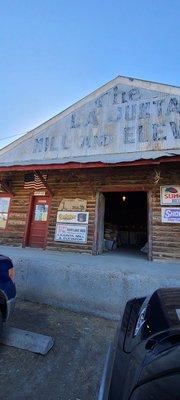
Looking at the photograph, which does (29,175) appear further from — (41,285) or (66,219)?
(41,285)

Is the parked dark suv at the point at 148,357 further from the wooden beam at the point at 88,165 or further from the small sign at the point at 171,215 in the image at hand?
the small sign at the point at 171,215

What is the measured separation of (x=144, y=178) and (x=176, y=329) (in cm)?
820

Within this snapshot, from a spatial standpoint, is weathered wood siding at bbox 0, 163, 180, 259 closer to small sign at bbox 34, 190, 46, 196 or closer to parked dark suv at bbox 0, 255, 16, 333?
small sign at bbox 34, 190, 46, 196

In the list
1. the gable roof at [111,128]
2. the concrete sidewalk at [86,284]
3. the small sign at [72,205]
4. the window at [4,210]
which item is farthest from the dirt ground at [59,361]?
the window at [4,210]

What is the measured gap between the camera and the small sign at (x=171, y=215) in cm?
877

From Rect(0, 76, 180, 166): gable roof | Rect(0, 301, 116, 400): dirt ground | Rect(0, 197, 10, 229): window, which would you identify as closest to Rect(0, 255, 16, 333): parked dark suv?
Rect(0, 301, 116, 400): dirt ground

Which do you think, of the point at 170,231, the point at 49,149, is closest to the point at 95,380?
the point at 170,231

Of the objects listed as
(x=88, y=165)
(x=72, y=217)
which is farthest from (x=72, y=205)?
(x=88, y=165)

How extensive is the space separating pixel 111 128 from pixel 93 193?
2.95m

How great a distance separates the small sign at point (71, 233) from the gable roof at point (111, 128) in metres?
2.60

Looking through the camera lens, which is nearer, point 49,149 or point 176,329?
point 176,329

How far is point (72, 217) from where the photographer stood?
34.2ft

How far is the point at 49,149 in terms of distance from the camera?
12.1 m

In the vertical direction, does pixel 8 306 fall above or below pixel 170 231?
below
